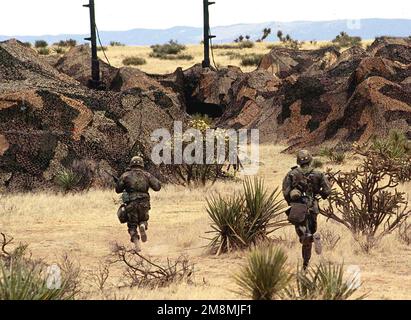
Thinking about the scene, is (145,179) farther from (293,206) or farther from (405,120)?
(405,120)

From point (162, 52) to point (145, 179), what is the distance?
171 ft

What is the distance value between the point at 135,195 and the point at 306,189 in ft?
9.62

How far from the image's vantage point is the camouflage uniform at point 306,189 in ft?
29.3

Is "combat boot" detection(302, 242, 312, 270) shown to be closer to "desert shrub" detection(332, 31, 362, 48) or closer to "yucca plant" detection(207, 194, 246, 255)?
"yucca plant" detection(207, 194, 246, 255)

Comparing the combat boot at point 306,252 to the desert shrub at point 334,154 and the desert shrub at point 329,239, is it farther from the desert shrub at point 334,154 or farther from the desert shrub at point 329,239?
the desert shrub at point 334,154

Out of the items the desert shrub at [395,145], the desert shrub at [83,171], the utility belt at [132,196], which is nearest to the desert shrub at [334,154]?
the desert shrub at [395,145]

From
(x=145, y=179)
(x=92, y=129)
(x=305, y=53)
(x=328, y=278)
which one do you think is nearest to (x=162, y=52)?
(x=305, y=53)

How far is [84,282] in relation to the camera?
855cm

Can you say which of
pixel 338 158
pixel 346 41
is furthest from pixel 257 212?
pixel 346 41

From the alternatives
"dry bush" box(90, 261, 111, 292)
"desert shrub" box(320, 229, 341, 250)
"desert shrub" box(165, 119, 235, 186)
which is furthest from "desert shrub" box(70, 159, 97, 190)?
"desert shrub" box(320, 229, 341, 250)

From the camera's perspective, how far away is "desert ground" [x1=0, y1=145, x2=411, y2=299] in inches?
326

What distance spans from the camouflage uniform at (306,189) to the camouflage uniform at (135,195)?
260 centimetres

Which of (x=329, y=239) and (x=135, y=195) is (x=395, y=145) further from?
(x=135, y=195)
